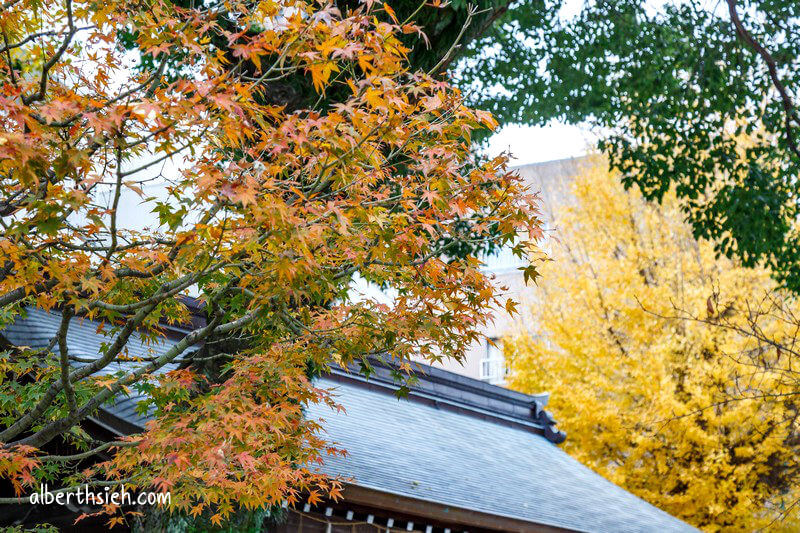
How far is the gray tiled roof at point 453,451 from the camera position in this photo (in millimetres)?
7871

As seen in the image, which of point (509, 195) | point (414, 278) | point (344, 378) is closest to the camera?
point (509, 195)

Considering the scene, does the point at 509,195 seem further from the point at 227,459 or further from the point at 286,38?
the point at 227,459

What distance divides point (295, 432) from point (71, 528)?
3.33 m

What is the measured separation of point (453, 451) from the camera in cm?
1086

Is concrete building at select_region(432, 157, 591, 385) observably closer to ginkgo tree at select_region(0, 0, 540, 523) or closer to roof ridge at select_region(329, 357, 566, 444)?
roof ridge at select_region(329, 357, 566, 444)

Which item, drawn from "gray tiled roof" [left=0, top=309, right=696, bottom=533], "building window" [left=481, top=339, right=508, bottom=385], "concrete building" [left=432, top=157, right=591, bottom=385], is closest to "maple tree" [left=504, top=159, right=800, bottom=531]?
"gray tiled roof" [left=0, top=309, right=696, bottom=533]

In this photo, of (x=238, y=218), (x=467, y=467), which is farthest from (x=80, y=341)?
(x=467, y=467)

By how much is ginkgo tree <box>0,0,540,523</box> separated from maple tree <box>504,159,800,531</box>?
1005 centimetres

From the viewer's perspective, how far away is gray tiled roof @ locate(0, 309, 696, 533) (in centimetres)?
787

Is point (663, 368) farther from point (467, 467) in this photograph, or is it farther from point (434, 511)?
point (434, 511)

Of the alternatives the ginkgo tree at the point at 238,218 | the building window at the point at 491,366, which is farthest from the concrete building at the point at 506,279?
the ginkgo tree at the point at 238,218

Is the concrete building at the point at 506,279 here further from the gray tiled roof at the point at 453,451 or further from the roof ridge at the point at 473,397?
the gray tiled roof at the point at 453,451

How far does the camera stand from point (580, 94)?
11.9 m

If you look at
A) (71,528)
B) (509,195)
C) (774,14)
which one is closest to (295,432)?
(509,195)
